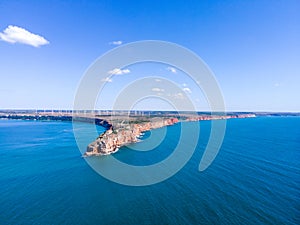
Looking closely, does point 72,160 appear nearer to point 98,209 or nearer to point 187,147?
point 98,209

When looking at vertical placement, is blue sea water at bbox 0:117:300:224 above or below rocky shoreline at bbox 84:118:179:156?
below

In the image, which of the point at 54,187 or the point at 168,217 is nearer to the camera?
the point at 168,217

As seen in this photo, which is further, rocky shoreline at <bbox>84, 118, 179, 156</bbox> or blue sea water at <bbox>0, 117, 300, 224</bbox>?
→ rocky shoreline at <bbox>84, 118, 179, 156</bbox>

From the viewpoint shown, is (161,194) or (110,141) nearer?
(161,194)

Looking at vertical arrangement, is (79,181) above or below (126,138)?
below

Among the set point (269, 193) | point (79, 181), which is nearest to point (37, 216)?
point (79, 181)

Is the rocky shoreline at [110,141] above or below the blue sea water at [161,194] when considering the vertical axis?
above

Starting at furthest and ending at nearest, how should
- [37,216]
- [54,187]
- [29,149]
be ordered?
[29,149]
[54,187]
[37,216]

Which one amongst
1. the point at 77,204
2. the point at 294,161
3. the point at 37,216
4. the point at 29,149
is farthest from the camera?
the point at 29,149

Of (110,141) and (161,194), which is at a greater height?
(110,141)

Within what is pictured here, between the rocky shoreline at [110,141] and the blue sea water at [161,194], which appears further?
the rocky shoreline at [110,141]
